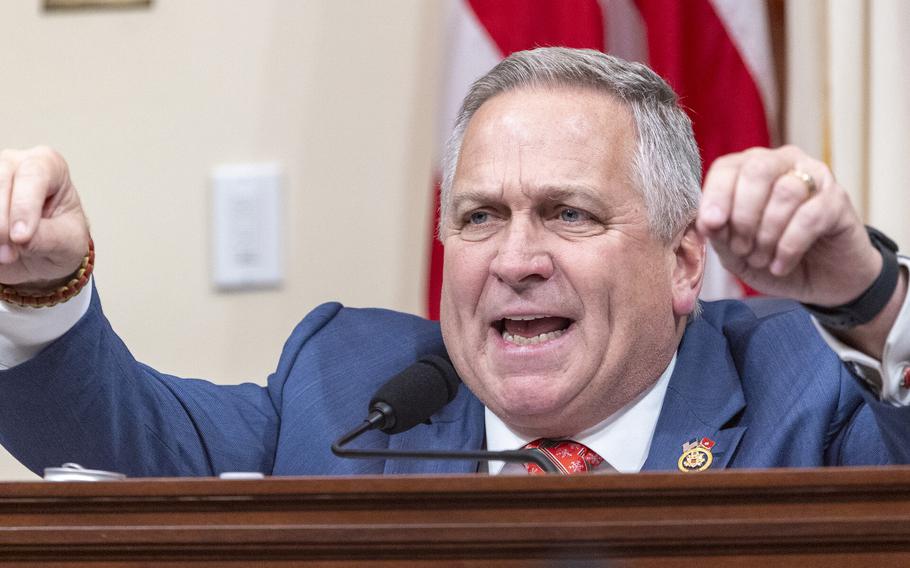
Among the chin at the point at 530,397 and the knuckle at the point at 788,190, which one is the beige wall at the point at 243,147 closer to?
the chin at the point at 530,397

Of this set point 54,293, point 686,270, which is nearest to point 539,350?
point 686,270

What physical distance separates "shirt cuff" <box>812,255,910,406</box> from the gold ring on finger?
0.61 feet

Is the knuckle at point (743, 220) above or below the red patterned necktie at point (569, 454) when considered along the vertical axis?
above

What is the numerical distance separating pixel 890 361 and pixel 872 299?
0.07 meters

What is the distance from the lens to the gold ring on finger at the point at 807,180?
128 cm

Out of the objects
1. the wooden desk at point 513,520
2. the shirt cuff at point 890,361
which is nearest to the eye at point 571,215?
the shirt cuff at point 890,361

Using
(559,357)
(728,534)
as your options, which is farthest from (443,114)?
(728,534)

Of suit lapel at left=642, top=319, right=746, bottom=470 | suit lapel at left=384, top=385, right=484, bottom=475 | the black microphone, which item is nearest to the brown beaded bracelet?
the black microphone

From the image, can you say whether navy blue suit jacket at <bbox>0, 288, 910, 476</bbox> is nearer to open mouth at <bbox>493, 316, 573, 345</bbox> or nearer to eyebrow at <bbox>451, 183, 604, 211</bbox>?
open mouth at <bbox>493, 316, 573, 345</bbox>

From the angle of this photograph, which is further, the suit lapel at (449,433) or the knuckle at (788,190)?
the suit lapel at (449,433)

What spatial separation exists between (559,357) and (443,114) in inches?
38.2

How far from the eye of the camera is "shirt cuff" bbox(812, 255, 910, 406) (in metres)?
1.37

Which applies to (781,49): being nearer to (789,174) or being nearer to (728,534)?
(789,174)

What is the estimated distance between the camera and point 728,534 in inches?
39.5
